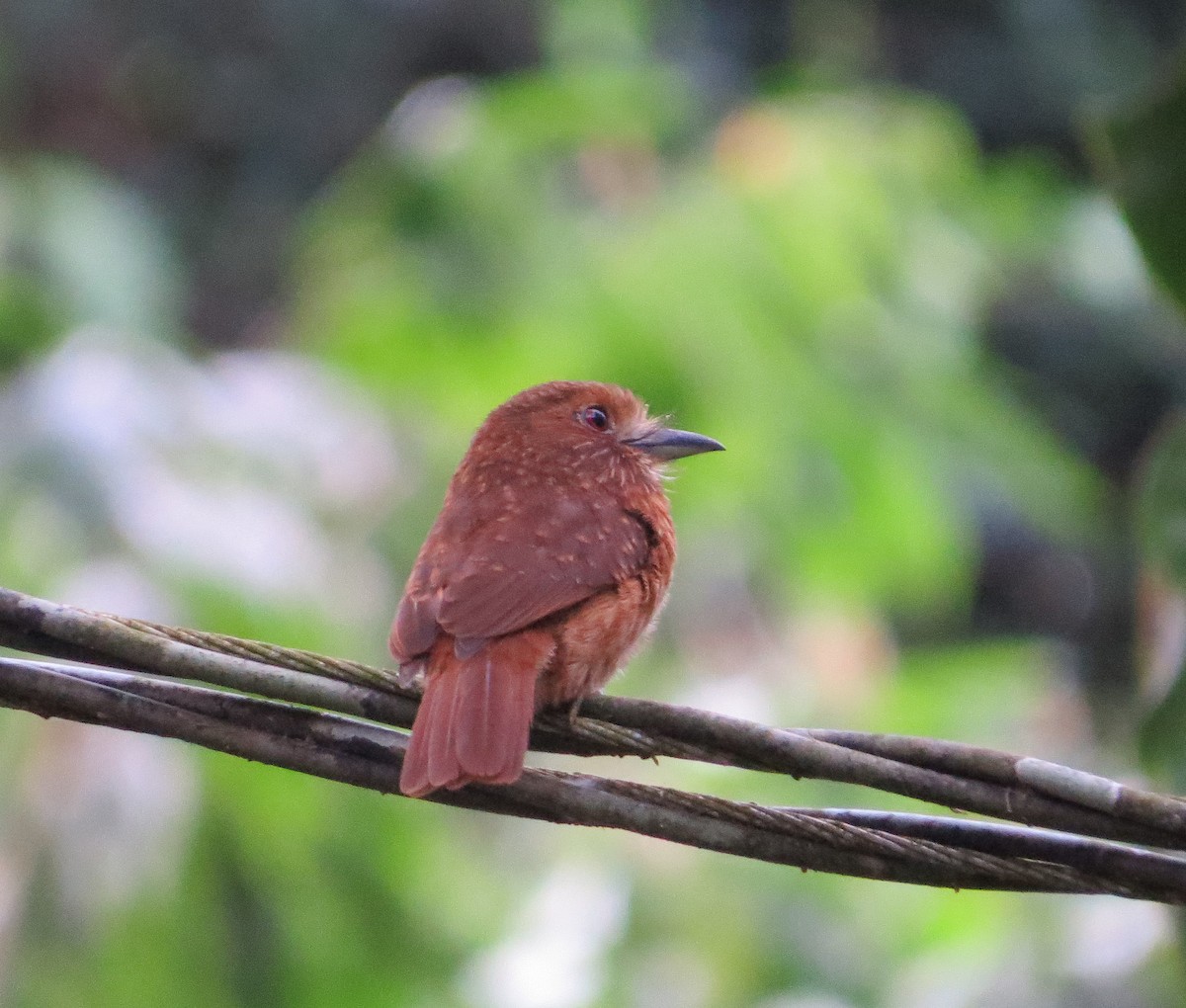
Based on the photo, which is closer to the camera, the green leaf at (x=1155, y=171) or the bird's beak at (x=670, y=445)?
the green leaf at (x=1155, y=171)

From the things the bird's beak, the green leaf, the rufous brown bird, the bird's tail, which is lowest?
the bird's tail

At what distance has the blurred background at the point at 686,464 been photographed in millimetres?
3744

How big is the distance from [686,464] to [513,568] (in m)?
2.36

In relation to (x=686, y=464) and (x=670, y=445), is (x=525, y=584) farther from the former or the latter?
(x=686, y=464)

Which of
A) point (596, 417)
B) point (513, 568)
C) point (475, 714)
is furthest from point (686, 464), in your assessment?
point (475, 714)

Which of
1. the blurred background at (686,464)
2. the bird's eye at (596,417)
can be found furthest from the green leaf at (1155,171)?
the bird's eye at (596,417)

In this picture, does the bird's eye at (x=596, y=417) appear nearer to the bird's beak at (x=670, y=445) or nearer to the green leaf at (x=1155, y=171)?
the bird's beak at (x=670, y=445)

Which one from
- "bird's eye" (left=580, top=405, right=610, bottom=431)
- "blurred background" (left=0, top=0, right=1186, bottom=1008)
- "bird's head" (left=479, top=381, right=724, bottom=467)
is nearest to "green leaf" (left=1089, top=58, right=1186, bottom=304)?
"blurred background" (left=0, top=0, right=1186, bottom=1008)

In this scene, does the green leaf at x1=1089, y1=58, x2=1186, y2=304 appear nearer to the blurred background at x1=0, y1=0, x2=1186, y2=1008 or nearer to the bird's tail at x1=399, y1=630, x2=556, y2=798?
the blurred background at x1=0, y1=0, x2=1186, y2=1008

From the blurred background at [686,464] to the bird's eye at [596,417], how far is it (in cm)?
69

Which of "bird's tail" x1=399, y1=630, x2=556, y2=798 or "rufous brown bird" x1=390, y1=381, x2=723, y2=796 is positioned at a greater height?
"rufous brown bird" x1=390, y1=381, x2=723, y2=796

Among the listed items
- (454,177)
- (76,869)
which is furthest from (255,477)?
(454,177)

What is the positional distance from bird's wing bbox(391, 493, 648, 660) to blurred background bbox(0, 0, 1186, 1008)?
2.58 feet

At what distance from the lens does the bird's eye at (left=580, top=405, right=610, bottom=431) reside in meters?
3.68
